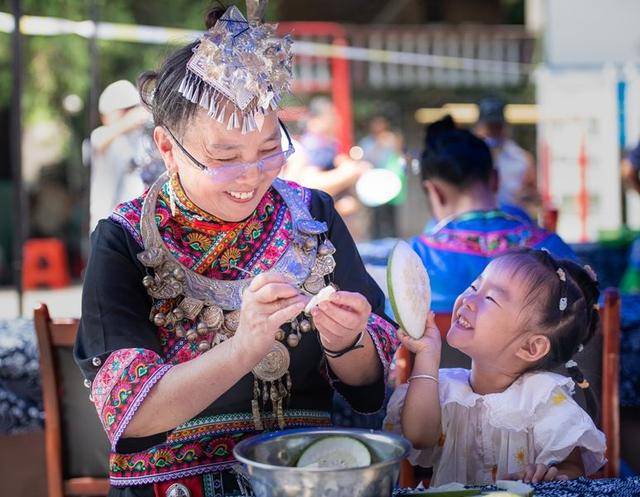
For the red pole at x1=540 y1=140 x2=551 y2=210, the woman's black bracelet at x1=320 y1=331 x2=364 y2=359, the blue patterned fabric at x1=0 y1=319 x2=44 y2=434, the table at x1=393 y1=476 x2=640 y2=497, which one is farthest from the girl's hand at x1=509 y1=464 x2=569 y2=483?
the red pole at x1=540 y1=140 x2=551 y2=210

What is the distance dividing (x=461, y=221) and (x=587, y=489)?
1710mm

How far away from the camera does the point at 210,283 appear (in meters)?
1.81

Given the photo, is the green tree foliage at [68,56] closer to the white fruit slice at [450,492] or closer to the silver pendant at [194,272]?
the silver pendant at [194,272]

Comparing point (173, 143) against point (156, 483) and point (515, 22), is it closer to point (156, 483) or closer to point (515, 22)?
point (156, 483)

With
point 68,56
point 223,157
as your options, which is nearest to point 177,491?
point 223,157

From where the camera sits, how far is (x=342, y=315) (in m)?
1.59

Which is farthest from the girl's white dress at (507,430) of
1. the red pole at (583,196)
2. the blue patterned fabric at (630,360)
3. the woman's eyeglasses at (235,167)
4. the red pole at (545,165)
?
the red pole at (545,165)

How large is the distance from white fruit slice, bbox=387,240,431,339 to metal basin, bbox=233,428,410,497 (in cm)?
27

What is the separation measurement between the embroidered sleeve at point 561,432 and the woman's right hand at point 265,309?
0.67 metres

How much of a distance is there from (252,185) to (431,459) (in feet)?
2.38

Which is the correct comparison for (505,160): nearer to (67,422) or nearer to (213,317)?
(67,422)

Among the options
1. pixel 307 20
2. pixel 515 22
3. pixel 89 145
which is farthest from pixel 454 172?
pixel 515 22

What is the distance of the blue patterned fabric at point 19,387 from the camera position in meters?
3.13

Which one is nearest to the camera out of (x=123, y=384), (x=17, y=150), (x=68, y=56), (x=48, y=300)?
(x=123, y=384)
